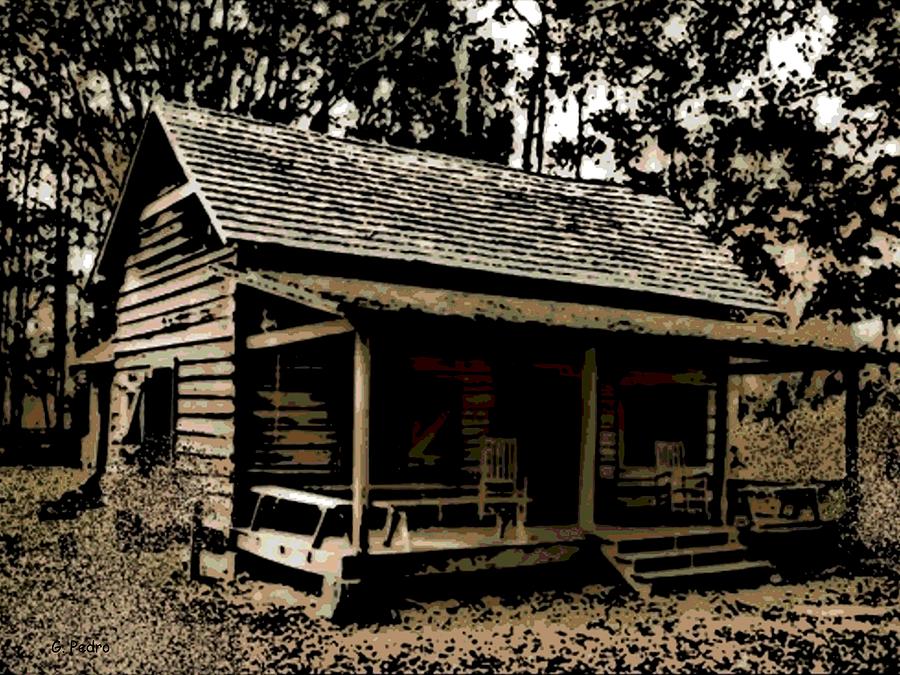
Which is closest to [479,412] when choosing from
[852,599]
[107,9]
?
[852,599]

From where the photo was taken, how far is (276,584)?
36.4 ft

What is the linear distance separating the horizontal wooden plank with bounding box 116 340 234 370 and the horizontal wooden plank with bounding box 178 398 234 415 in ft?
1.79

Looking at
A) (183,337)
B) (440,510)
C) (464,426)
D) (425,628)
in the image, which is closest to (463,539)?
(440,510)

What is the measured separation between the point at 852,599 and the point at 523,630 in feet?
13.8

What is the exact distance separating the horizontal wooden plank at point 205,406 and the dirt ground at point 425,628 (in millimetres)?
1878

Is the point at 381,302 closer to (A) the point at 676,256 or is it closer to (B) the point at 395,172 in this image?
(B) the point at 395,172

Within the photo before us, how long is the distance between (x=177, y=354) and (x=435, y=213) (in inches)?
165

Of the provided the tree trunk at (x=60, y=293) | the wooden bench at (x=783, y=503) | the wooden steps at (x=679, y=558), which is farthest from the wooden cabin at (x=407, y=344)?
the tree trunk at (x=60, y=293)

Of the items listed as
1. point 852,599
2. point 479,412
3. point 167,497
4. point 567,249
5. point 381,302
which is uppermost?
point 567,249

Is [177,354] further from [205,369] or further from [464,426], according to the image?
[464,426]

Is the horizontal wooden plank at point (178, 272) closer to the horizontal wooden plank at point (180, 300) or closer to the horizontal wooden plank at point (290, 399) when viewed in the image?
the horizontal wooden plank at point (180, 300)

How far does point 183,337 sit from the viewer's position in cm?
1353

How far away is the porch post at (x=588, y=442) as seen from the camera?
37.6 feet

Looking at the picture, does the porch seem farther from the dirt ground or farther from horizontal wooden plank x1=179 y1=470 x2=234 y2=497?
the dirt ground
